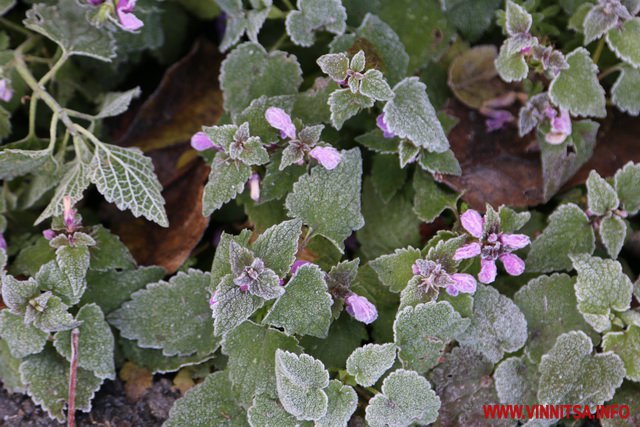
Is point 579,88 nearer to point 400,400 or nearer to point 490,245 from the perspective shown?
point 490,245

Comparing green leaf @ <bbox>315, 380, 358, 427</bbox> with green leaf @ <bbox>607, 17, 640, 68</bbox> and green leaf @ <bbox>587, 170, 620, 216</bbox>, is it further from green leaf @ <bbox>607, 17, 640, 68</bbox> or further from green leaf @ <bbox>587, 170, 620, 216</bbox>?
green leaf @ <bbox>607, 17, 640, 68</bbox>

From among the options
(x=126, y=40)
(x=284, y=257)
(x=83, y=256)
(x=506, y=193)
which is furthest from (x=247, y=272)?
(x=126, y=40)

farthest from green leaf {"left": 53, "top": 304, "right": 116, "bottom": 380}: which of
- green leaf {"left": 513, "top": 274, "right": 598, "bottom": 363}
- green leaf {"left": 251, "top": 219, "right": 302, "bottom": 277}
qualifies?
green leaf {"left": 513, "top": 274, "right": 598, "bottom": 363}

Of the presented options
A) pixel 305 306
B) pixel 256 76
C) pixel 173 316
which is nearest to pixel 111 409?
Result: pixel 173 316

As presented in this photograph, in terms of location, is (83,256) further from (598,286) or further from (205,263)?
(598,286)

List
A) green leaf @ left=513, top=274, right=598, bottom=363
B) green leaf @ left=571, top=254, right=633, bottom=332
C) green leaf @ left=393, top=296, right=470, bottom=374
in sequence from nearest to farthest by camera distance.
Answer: green leaf @ left=393, top=296, right=470, bottom=374 → green leaf @ left=571, top=254, right=633, bottom=332 → green leaf @ left=513, top=274, right=598, bottom=363
